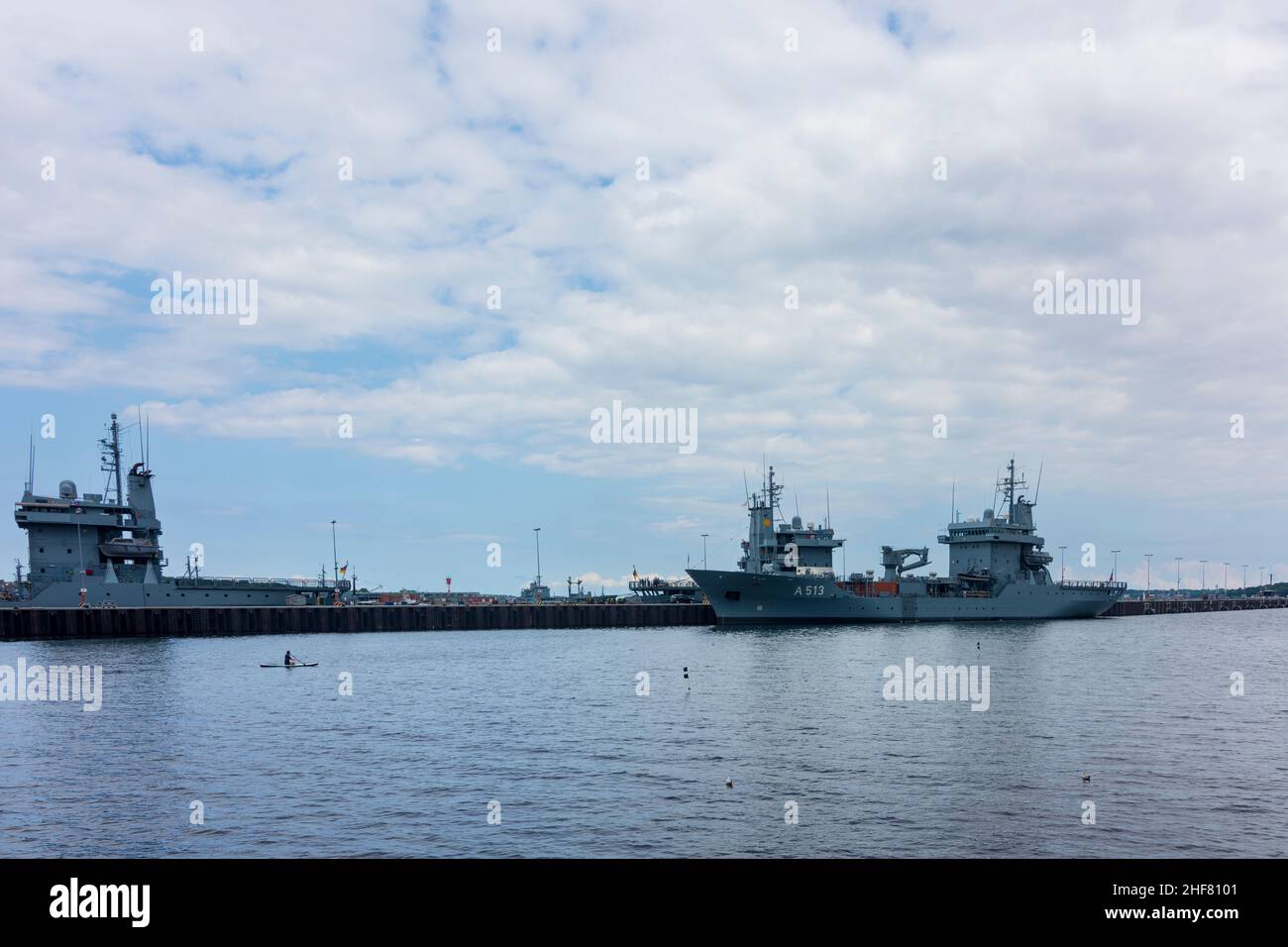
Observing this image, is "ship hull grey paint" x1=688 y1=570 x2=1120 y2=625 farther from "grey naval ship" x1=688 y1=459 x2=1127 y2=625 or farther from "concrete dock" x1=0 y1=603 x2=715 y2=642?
"concrete dock" x1=0 y1=603 x2=715 y2=642

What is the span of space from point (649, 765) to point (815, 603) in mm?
86592

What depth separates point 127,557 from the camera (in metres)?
106

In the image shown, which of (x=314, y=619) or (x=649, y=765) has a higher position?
(x=649, y=765)

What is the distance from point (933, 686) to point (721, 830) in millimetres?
32435

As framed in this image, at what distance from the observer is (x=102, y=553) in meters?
103

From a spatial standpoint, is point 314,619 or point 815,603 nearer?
point 815,603

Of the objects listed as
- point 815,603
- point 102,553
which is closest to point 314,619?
point 102,553

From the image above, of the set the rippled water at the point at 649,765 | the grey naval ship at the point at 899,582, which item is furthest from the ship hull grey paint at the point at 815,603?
the rippled water at the point at 649,765

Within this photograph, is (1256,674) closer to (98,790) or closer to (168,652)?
(98,790)

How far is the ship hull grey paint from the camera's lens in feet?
371

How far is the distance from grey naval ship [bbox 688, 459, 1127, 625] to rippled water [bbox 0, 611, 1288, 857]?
49686mm

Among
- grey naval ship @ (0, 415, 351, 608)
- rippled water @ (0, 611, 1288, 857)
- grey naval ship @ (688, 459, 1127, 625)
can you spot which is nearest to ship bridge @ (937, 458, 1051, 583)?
grey naval ship @ (688, 459, 1127, 625)

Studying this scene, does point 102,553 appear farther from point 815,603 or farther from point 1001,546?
point 1001,546
